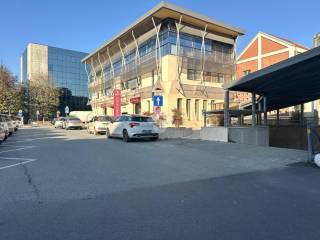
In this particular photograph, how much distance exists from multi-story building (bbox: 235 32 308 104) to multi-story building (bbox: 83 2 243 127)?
1.72m

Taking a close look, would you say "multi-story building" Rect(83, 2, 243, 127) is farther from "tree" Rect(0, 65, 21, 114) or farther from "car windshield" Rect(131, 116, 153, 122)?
"tree" Rect(0, 65, 21, 114)

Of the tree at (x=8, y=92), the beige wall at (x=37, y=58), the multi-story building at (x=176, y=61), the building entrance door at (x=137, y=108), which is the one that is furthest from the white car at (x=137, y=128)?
the beige wall at (x=37, y=58)

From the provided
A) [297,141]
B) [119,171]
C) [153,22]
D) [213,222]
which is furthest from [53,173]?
[153,22]

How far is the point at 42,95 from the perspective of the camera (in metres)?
63.3

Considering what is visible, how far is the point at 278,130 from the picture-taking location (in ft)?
82.6

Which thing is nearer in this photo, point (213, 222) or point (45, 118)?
point (213, 222)

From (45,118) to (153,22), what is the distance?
151 ft

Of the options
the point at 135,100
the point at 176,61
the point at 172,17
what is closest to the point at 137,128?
the point at 176,61

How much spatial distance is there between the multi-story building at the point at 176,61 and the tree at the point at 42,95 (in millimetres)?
25947

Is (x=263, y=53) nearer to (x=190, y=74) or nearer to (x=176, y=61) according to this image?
(x=190, y=74)

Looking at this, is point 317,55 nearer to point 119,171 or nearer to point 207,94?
point 119,171

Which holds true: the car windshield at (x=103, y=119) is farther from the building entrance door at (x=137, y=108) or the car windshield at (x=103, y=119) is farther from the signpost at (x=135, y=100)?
the building entrance door at (x=137, y=108)

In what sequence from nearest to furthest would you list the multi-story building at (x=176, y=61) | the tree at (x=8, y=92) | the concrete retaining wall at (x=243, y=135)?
the concrete retaining wall at (x=243, y=135)
the multi-story building at (x=176, y=61)
the tree at (x=8, y=92)

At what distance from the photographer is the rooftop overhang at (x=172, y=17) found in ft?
105
